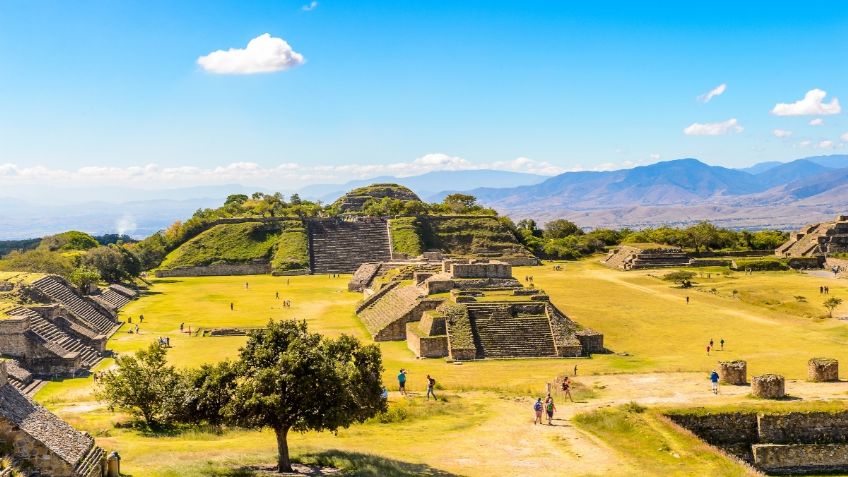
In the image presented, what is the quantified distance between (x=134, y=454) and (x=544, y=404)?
1449 centimetres

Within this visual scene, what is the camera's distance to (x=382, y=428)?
2783 centimetres

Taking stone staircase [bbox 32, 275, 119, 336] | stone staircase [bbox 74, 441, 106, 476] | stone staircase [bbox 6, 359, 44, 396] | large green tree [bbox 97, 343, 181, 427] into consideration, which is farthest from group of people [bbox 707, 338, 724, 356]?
stone staircase [bbox 32, 275, 119, 336]

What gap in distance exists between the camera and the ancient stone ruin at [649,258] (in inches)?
3669

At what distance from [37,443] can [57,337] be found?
2705 centimetres

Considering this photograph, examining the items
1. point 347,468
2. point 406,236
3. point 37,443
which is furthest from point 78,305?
point 406,236

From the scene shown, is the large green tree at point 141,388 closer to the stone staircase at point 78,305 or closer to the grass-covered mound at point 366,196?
the stone staircase at point 78,305

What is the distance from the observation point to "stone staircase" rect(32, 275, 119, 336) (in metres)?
50.6

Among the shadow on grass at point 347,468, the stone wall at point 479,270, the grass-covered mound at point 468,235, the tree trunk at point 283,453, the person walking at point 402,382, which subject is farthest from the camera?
the grass-covered mound at point 468,235

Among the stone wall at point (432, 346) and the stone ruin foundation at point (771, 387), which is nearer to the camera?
the stone ruin foundation at point (771, 387)

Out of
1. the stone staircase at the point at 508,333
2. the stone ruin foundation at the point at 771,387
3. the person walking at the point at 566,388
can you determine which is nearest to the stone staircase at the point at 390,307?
the stone staircase at the point at 508,333

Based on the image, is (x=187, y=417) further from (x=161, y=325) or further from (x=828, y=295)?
(x=828, y=295)

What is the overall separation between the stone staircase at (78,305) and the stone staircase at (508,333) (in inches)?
970

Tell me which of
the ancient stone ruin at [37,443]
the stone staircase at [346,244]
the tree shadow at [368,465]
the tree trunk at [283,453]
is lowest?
the tree shadow at [368,465]

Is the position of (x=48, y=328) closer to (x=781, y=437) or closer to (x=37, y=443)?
(x=37, y=443)
